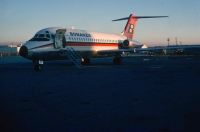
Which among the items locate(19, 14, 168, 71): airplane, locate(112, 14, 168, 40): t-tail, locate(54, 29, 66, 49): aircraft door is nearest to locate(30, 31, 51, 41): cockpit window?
locate(19, 14, 168, 71): airplane

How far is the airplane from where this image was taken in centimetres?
2183

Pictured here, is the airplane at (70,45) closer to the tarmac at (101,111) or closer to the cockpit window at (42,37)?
the cockpit window at (42,37)

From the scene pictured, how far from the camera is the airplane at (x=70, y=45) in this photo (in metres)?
21.8

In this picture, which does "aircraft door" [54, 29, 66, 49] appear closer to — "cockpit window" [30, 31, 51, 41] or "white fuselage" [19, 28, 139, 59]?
"white fuselage" [19, 28, 139, 59]

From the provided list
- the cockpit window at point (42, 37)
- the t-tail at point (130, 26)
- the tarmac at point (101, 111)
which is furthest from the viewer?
the t-tail at point (130, 26)

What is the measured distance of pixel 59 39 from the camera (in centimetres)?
2408

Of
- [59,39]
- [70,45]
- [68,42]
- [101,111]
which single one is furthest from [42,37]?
[101,111]

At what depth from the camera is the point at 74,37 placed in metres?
26.1

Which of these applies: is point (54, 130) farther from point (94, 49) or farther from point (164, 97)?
point (94, 49)

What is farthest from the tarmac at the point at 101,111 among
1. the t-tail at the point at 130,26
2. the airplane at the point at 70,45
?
the t-tail at the point at 130,26

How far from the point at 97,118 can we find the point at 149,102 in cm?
230

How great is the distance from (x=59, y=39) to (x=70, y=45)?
1.54m


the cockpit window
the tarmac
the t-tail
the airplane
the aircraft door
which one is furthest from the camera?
the t-tail

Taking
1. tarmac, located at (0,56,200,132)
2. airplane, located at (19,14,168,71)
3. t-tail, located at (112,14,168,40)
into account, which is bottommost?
tarmac, located at (0,56,200,132)
